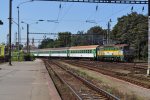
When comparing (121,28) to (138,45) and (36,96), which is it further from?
(36,96)

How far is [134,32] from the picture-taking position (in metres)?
103

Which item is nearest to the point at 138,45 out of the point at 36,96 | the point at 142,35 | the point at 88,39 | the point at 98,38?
the point at 142,35

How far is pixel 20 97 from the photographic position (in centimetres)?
1636

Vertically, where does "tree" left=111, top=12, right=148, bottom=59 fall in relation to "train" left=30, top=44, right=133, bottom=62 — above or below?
above

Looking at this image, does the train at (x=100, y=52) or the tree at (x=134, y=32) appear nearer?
the train at (x=100, y=52)

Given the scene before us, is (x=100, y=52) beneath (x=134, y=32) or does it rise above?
beneath

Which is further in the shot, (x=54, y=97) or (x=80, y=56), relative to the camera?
(x=80, y=56)

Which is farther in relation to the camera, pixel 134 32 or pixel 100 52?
pixel 134 32

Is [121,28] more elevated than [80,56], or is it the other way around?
[121,28]

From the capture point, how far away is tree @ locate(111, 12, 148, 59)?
303ft

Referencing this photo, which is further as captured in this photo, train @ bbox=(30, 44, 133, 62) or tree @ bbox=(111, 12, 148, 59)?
tree @ bbox=(111, 12, 148, 59)

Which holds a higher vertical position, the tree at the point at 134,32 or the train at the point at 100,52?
the tree at the point at 134,32

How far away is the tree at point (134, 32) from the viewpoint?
92.3 metres

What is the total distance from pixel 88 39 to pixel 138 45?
66324mm
